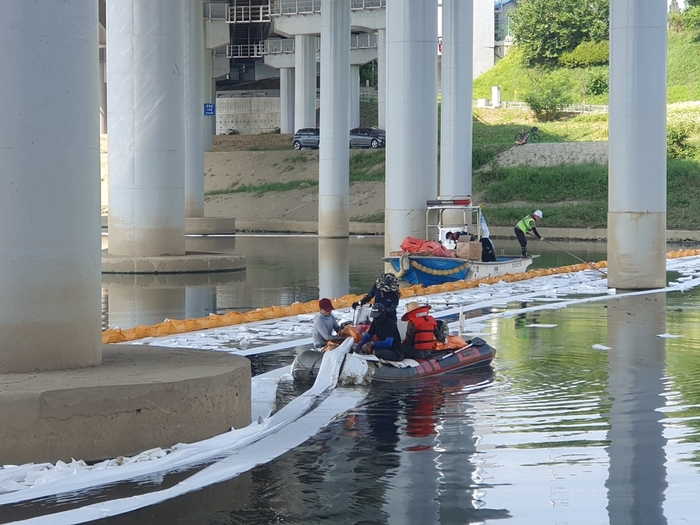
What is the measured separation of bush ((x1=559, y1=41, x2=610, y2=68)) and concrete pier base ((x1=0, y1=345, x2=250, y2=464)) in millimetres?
75480

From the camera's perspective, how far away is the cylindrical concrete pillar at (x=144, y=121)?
1226 inches

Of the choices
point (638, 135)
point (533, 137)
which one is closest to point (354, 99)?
point (533, 137)

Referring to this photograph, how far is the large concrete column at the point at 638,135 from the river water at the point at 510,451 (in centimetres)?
667

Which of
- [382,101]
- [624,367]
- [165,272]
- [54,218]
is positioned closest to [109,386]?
[54,218]

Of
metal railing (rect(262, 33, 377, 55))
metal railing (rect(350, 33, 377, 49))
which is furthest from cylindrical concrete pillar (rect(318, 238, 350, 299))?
metal railing (rect(262, 33, 377, 55))

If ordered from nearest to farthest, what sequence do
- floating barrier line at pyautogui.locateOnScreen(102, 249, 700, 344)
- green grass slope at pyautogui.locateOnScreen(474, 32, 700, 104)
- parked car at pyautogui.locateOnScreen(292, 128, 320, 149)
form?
floating barrier line at pyautogui.locateOnScreen(102, 249, 700, 344) < parked car at pyautogui.locateOnScreen(292, 128, 320, 149) < green grass slope at pyautogui.locateOnScreen(474, 32, 700, 104)

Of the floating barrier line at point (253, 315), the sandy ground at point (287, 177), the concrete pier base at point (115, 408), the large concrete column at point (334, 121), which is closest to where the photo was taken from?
the concrete pier base at point (115, 408)

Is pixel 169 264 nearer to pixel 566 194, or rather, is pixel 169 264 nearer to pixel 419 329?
pixel 419 329

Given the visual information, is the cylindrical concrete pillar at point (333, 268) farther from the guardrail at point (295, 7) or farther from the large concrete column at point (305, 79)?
the guardrail at point (295, 7)

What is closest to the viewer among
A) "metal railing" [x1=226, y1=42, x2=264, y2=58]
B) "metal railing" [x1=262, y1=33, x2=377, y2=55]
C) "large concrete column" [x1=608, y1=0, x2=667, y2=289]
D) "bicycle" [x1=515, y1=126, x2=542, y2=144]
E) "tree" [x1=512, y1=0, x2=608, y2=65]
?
"large concrete column" [x1=608, y1=0, x2=667, y2=289]

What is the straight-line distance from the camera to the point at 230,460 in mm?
10531

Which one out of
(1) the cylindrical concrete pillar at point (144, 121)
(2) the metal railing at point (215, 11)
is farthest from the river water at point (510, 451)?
(2) the metal railing at point (215, 11)

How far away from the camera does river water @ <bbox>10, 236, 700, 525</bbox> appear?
9.04 m

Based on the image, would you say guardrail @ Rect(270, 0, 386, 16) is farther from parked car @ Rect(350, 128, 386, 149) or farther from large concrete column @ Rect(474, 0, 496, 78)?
large concrete column @ Rect(474, 0, 496, 78)
